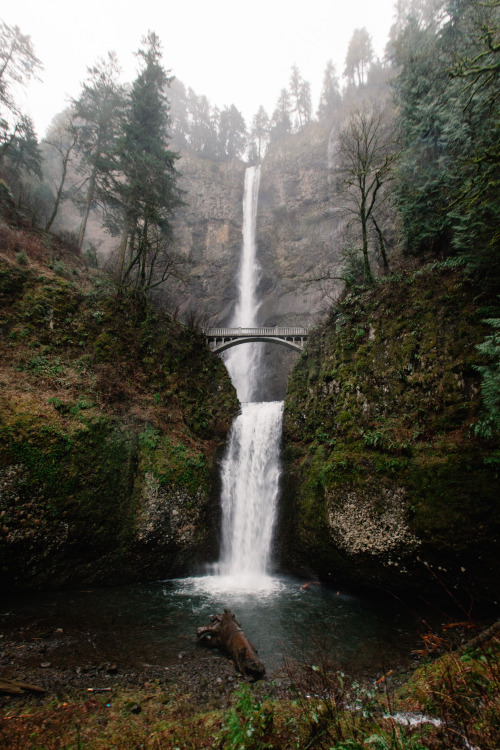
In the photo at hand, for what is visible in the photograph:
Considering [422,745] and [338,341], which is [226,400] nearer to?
[338,341]

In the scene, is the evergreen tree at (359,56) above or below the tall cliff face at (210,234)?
above

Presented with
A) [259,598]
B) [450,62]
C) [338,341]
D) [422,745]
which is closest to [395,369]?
[338,341]

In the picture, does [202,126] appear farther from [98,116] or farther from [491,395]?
[491,395]

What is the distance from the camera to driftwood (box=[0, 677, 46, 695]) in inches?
157

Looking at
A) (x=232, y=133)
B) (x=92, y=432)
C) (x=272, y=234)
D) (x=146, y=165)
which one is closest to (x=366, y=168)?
(x=146, y=165)

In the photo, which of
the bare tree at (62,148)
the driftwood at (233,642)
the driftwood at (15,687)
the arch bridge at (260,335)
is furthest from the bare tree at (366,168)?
the bare tree at (62,148)

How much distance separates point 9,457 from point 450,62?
22.1m

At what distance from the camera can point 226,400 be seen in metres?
15.1

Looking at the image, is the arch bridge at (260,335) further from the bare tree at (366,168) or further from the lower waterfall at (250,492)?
the lower waterfall at (250,492)

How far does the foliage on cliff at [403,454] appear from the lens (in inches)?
276

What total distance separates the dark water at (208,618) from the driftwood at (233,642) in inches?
13.2

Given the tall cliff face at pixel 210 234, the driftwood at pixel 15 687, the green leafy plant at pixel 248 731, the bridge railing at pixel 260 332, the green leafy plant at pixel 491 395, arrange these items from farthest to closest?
1. the tall cliff face at pixel 210 234
2. the bridge railing at pixel 260 332
3. the green leafy plant at pixel 491 395
4. the driftwood at pixel 15 687
5. the green leafy plant at pixel 248 731

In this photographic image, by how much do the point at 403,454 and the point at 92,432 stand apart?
9.00 m

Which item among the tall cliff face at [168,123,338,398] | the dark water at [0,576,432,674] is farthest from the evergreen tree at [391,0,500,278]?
the tall cliff face at [168,123,338,398]
